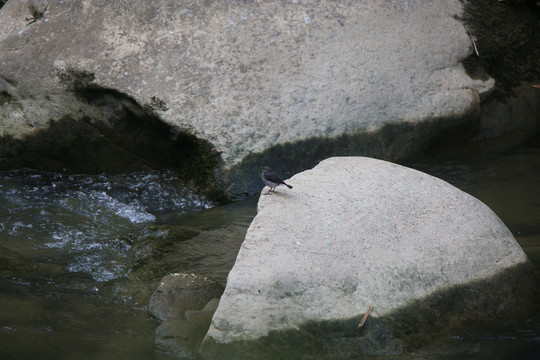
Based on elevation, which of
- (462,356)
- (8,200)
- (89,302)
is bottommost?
(462,356)

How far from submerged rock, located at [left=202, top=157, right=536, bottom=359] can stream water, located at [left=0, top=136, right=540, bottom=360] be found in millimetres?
232

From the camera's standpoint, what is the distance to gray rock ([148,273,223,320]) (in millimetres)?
3715

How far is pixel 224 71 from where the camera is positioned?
5.76 metres

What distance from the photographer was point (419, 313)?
3.32m

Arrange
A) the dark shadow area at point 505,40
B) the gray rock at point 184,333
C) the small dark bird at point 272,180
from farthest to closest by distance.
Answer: the dark shadow area at point 505,40
the small dark bird at point 272,180
the gray rock at point 184,333

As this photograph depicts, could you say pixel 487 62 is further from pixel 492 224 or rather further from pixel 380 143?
pixel 492 224

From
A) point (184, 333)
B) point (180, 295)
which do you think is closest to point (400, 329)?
point (184, 333)

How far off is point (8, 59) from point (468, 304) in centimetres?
475

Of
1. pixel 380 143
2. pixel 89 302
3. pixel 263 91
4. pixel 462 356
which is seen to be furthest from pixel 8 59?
pixel 462 356

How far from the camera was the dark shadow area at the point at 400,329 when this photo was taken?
10.3ft

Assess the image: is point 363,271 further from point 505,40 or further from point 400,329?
point 505,40

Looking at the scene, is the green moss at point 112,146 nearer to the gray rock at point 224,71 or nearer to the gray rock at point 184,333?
the gray rock at point 224,71

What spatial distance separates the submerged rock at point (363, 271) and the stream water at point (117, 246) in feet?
0.76

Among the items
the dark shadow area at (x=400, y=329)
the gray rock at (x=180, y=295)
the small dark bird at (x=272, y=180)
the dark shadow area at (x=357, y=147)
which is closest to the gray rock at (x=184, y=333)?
the gray rock at (x=180, y=295)
